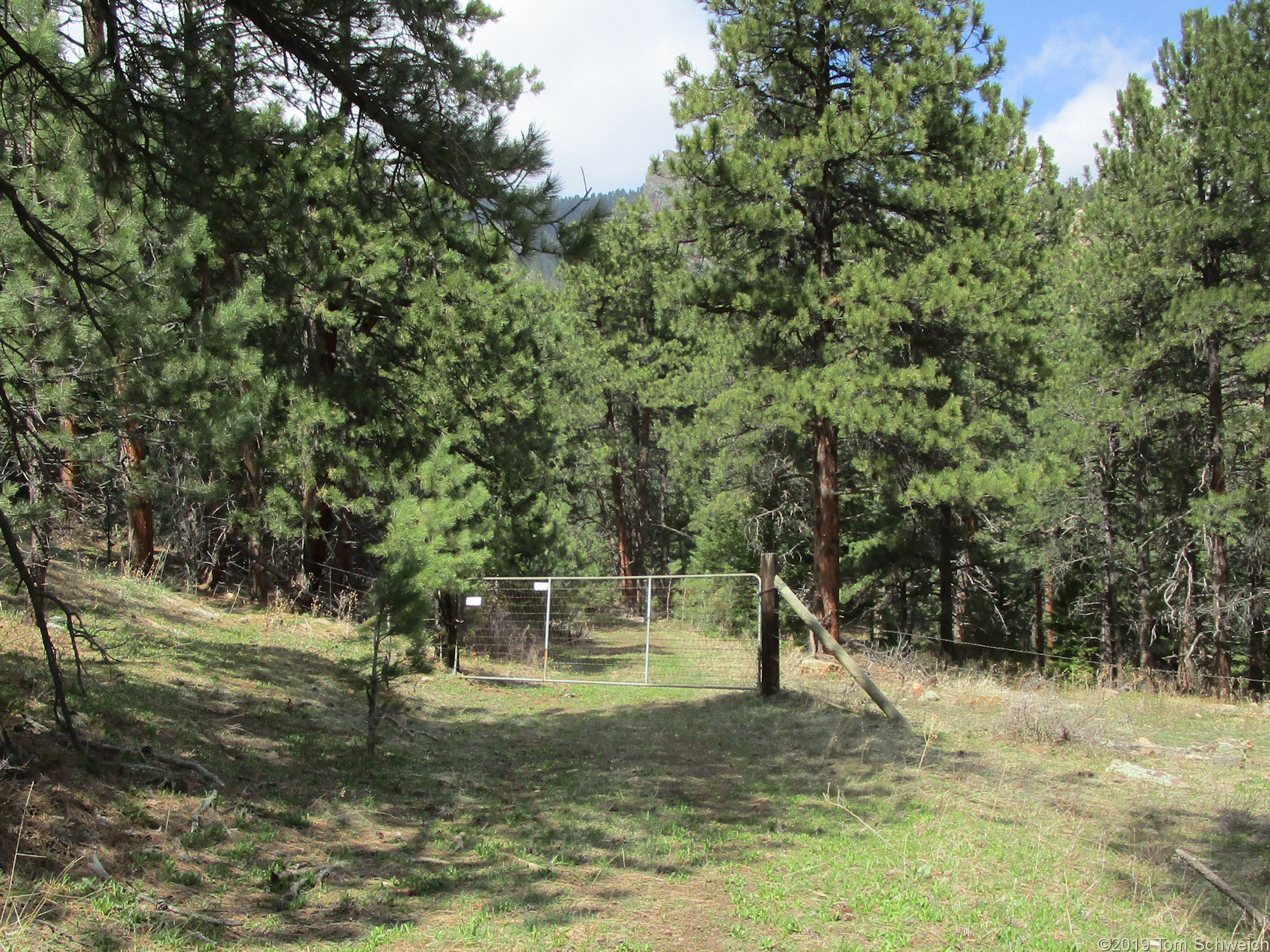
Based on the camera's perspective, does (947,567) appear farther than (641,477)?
No

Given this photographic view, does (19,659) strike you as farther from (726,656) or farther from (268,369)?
(726,656)

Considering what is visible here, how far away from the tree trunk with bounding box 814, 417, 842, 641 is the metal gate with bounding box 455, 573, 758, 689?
59.6 inches

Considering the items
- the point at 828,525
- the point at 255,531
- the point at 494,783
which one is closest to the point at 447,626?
the point at 255,531

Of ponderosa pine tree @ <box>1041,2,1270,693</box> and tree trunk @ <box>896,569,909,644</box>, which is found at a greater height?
ponderosa pine tree @ <box>1041,2,1270,693</box>

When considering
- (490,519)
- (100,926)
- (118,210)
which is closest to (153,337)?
(118,210)

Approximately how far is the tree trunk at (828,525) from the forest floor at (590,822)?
4283 millimetres

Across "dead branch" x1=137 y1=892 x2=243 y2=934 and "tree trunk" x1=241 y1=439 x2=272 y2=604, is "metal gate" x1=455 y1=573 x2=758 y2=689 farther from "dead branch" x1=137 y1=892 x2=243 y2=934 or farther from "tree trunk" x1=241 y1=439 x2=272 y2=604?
"dead branch" x1=137 y1=892 x2=243 y2=934

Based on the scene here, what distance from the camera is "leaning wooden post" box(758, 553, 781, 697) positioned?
9.39m

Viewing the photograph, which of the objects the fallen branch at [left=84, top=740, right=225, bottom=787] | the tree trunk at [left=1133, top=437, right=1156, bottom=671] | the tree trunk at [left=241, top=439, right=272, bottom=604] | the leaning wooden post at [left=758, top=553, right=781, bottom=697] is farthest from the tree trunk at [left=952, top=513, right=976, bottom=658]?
the fallen branch at [left=84, top=740, right=225, bottom=787]

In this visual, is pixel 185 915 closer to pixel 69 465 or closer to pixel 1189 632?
pixel 69 465

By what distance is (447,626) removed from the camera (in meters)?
12.3

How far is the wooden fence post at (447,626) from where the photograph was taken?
1191cm

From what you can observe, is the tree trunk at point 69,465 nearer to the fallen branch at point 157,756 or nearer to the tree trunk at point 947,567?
the fallen branch at point 157,756

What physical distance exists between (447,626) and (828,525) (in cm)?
586
